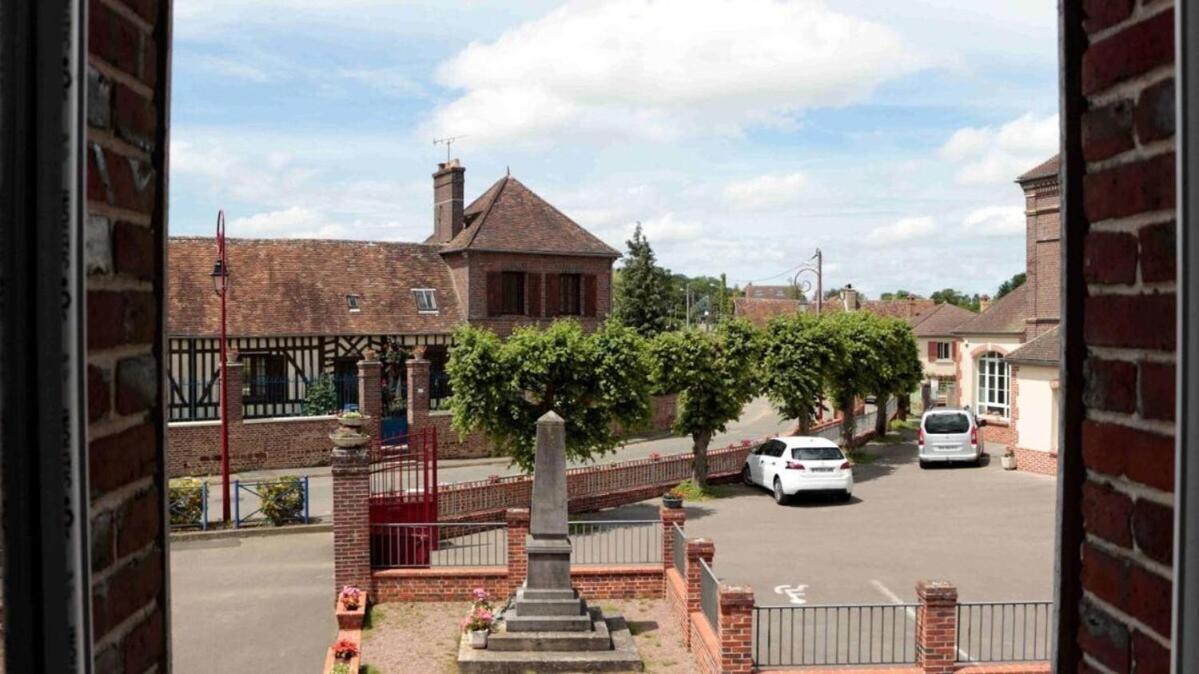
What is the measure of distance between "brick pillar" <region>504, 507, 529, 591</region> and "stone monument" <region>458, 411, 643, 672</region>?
2.77 ft

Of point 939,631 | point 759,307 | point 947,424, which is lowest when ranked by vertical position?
point 939,631

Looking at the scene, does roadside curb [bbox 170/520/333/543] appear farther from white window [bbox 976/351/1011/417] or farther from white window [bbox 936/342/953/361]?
white window [bbox 936/342/953/361]

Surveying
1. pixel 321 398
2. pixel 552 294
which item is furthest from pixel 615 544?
pixel 552 294

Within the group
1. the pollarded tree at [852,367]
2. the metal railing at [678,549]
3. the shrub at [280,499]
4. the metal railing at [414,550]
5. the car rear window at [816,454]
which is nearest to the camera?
the metal railing at [678,549]

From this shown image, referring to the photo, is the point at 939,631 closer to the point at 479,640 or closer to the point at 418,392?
the point at 479,640

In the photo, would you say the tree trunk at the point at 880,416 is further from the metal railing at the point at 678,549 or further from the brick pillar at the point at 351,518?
the brick pillar at the point at 351,518

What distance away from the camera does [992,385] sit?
29594mm

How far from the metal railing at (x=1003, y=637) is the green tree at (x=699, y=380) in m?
9.75

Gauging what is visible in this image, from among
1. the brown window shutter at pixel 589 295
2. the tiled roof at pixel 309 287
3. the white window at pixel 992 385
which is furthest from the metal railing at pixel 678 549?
the white window at pixel 992 385

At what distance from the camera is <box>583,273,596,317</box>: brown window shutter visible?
31.2m

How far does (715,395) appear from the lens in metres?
21.5

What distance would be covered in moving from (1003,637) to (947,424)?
47.2 ft

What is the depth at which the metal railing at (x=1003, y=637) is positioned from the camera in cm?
986

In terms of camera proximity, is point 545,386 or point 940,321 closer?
point 545,386
